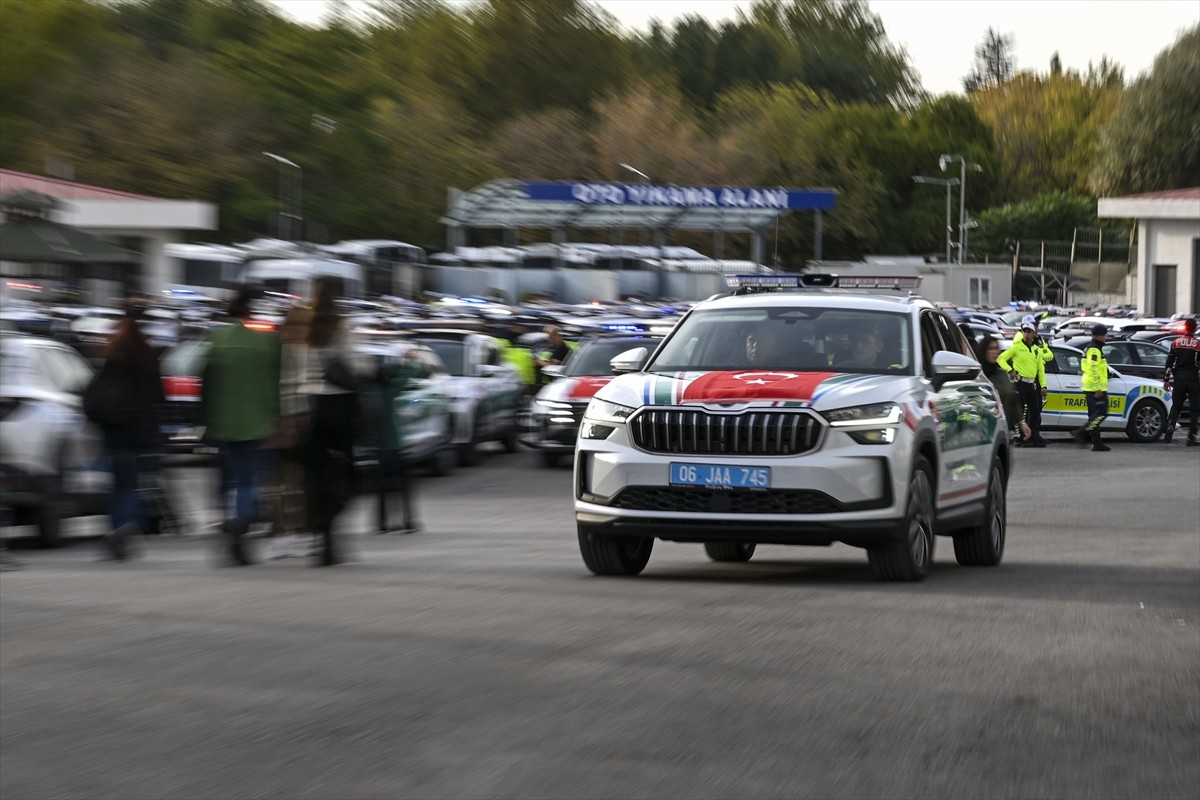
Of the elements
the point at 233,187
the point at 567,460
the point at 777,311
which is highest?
the point at 233,187

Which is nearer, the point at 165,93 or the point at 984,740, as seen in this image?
the point at 984,740

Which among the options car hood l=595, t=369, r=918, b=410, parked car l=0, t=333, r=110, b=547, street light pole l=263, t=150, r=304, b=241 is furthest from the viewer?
street light pole l=263, t=150, r=304, b=241

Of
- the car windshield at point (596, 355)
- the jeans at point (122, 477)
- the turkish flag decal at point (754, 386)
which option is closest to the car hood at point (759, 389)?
the turkish flag decal at point (754, 386)

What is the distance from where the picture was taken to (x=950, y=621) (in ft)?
31.7

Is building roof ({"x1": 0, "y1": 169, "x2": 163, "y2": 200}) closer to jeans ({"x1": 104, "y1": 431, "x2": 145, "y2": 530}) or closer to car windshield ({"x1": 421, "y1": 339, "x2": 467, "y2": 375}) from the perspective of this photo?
car windshield ({"x1": 421, "y1": 339, "x2": 467, "y2": 375})

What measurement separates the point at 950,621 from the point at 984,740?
305cm

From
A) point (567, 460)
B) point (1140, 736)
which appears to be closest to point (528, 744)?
point (1140, 736)

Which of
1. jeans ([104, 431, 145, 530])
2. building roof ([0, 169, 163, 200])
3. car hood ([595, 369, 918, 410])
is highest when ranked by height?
building roof ([0, 169, 163, 200])

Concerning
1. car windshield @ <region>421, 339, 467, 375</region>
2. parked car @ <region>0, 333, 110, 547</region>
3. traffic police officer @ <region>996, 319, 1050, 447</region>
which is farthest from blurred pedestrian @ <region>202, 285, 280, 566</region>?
traffic police officer @ <region>996, 319, 1050, 447</region>

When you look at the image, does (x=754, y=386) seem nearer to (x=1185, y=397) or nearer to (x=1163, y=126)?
(x=1185, y=397)

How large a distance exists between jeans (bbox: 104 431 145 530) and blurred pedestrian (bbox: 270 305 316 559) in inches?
39.7

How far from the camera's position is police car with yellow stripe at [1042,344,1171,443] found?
30484mm

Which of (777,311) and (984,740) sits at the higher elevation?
(777,311)

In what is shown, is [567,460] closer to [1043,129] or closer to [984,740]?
[984,740]
